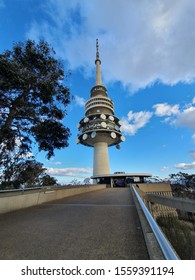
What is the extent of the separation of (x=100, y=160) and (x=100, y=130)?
29.2ft

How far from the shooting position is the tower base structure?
1841 inches

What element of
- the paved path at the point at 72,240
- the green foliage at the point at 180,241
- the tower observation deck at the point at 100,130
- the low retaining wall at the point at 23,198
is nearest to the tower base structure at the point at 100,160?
the tower observation deck at the point at 100,130

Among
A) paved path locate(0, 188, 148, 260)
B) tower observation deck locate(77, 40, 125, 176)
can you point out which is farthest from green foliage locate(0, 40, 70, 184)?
tower observation deck locate(77, 40, 125, 176)

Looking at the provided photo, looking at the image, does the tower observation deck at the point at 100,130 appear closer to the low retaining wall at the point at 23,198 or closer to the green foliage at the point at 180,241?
the green foliage at the point at 180,241

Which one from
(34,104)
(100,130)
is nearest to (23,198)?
(34,104)

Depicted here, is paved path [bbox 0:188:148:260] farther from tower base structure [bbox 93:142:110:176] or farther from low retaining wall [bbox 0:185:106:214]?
tower base structure [bbox 93:142:110:176]

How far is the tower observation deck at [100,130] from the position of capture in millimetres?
46000

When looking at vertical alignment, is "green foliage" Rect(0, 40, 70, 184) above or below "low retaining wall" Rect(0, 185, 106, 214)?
above

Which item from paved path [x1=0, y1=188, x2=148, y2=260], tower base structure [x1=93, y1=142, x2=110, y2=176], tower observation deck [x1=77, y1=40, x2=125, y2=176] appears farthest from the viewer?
tower base structure [x1=93, y1=142, x2=110, y2=176]

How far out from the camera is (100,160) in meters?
47.2

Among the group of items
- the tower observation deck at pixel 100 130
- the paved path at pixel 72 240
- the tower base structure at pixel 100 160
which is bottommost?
the paved path at pixel 72 240

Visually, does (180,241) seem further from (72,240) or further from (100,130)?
(100,130)
